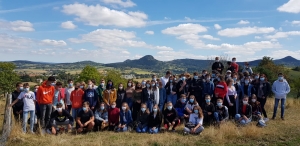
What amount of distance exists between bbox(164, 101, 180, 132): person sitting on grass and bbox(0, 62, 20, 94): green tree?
159 feet

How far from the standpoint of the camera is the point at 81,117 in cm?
982

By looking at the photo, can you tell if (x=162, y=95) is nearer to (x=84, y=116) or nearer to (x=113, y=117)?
(x=113, y=117)

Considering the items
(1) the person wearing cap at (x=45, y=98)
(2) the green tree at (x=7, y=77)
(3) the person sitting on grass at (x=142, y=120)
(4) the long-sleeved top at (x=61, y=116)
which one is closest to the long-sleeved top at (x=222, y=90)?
(3) the person sitting on grass at (x=142, y=120)

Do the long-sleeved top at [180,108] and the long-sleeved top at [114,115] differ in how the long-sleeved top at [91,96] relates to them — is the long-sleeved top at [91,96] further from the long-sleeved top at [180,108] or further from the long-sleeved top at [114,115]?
the long-sleeved top at [180,108]

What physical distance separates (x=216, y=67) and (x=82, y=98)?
731cm

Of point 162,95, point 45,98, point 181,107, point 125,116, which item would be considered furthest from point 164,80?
point 45,98

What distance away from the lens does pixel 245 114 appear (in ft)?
34.0

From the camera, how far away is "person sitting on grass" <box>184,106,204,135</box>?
30.6 feet

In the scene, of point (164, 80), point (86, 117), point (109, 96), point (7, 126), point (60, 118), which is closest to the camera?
point (7, 126)

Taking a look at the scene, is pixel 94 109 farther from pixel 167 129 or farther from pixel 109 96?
pixel 167 129

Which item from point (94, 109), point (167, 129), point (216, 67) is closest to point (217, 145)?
point (167, 129)

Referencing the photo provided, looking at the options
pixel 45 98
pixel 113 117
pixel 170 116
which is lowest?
pixel 113 117

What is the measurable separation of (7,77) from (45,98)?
160ft

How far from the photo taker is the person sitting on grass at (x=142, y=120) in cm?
997
